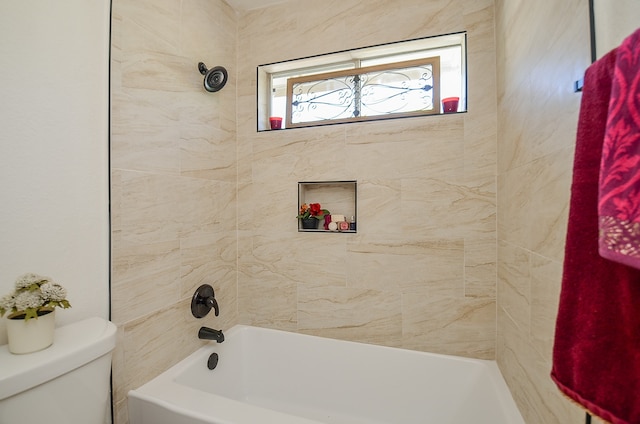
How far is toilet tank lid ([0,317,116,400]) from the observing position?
2.33ft

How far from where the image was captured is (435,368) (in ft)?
4.91

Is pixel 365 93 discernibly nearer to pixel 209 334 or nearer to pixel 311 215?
pixel 311 215

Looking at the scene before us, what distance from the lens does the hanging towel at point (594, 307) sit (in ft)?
1.34

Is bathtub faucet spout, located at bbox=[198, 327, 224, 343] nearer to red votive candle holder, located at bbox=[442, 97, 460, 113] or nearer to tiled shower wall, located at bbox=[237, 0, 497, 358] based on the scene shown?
tiled shower wall, located at bbox=[237, 0, 497, 358]

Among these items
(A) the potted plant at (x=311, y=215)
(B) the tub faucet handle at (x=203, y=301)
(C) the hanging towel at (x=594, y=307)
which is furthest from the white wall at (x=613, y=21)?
(B) the tub faucet handle at (x=203, y=301)

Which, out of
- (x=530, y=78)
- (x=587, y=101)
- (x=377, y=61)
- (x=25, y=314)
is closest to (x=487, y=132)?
(x=530, y=78)

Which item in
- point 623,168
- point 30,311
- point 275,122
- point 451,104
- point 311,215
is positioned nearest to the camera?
point 623,168

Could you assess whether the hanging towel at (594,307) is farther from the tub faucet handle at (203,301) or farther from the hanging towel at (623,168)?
the tub faucet handle at (203,301)

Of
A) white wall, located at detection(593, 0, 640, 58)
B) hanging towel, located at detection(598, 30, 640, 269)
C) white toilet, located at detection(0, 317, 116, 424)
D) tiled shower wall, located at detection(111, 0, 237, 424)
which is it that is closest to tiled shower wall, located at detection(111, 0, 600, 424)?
tiled shower wall, located at detection(111, 0, 237, 424)

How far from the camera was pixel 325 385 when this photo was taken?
1640 millimetres

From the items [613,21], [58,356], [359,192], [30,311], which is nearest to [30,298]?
[30,311]

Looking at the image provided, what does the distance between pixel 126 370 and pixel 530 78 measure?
1976 millimetres

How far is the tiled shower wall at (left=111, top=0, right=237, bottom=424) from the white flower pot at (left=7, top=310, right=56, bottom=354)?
32 cm

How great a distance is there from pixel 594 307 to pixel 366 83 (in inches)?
65.7
